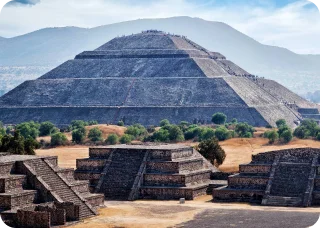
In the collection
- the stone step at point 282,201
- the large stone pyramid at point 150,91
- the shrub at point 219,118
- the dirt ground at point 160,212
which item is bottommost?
the dirt ground at point 160,212

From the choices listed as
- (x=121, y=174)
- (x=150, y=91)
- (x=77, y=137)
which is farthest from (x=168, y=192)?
(x=150, y=91)

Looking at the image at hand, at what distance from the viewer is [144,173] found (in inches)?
2014

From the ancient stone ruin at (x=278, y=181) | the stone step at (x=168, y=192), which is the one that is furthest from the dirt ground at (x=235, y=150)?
the stone step at (x=168, y=192)

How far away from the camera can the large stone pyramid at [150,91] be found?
4990 inches

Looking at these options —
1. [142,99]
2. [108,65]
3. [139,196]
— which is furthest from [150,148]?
[108,65]

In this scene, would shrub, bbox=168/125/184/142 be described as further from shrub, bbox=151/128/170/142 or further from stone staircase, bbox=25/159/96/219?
stone staircase, bbox=25/159/96/219

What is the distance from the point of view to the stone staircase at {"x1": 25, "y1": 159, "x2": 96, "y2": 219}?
43.1 meters

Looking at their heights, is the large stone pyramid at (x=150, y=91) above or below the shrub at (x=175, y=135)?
above

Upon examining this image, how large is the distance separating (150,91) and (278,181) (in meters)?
85.5

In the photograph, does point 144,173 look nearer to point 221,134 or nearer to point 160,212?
point 160,212

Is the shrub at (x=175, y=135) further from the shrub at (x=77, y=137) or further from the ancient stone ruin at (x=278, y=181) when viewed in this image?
the ancient stone ruin at (x=278, y=181)

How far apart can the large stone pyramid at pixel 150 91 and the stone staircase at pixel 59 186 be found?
7791 cm

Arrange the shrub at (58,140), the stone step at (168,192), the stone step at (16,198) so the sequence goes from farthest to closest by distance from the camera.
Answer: the shrub at (58,140)
the stone step at (168,192)
the stone step at (16,198)

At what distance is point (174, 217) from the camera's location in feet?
140
